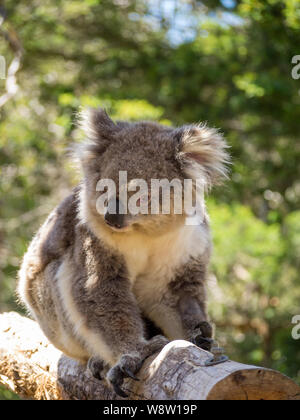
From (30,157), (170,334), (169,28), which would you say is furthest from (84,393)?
(169,28)

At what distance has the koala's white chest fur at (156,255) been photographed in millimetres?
3654

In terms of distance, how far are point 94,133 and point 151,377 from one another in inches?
67.6

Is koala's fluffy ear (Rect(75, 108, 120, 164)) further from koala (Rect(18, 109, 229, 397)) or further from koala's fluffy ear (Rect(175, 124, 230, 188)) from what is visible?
koala's fluffy ear (Rect(175, 124, 230, 188))

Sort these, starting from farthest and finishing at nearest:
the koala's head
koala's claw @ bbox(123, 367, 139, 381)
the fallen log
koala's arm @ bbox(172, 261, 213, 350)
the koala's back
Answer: the koala's back
koala's arm @ bbox(172, 261, 213, 350)
the koala's head
koala's claw @ bbox(123, 367, 139, 381)
the fallen log

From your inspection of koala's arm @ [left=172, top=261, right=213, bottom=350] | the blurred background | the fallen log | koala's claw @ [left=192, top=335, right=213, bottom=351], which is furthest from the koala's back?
the blurred background

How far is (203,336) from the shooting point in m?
3.50

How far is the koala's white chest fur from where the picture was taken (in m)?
3.65

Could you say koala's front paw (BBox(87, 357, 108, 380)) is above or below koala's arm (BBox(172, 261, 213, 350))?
below

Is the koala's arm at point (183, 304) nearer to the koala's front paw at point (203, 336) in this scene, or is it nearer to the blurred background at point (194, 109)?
the koala's front paw at point (203, 336)

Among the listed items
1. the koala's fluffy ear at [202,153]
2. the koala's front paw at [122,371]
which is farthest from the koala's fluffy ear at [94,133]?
the koala's front paw at [122,371]

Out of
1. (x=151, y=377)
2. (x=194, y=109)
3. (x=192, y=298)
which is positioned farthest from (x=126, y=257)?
(x=194, y=109)

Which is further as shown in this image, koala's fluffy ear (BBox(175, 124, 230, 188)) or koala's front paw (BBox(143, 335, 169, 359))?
koala's fluffy ear (BBox(175, 124, 230, 188))

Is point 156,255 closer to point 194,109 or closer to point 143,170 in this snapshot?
point 143,170
